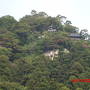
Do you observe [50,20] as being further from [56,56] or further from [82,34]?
[56,56]

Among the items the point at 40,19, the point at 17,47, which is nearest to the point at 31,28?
the point at 40,19

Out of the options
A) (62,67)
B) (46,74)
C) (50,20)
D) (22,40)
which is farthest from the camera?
(50,20)

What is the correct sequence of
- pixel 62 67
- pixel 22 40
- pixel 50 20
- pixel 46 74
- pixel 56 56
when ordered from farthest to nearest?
pixel 50 20, pixel 22 40, pixel 56 56, pixel 62 67, pixel 46 74

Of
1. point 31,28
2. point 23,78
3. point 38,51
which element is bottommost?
point 23,78

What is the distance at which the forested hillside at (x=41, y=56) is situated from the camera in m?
18.1

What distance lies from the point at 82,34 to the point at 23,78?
13.4 metres

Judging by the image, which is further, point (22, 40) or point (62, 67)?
point (22, 40)

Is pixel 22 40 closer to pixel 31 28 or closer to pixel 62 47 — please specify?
pixel 31 28

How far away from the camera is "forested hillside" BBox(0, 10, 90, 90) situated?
18.1 meters

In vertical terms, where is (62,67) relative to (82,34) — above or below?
below

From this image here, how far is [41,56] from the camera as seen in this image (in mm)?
21734

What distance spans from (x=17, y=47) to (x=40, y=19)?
22.4 feet

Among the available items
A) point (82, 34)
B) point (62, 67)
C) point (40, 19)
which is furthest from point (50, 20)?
point (62, 67)

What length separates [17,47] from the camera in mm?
25219
